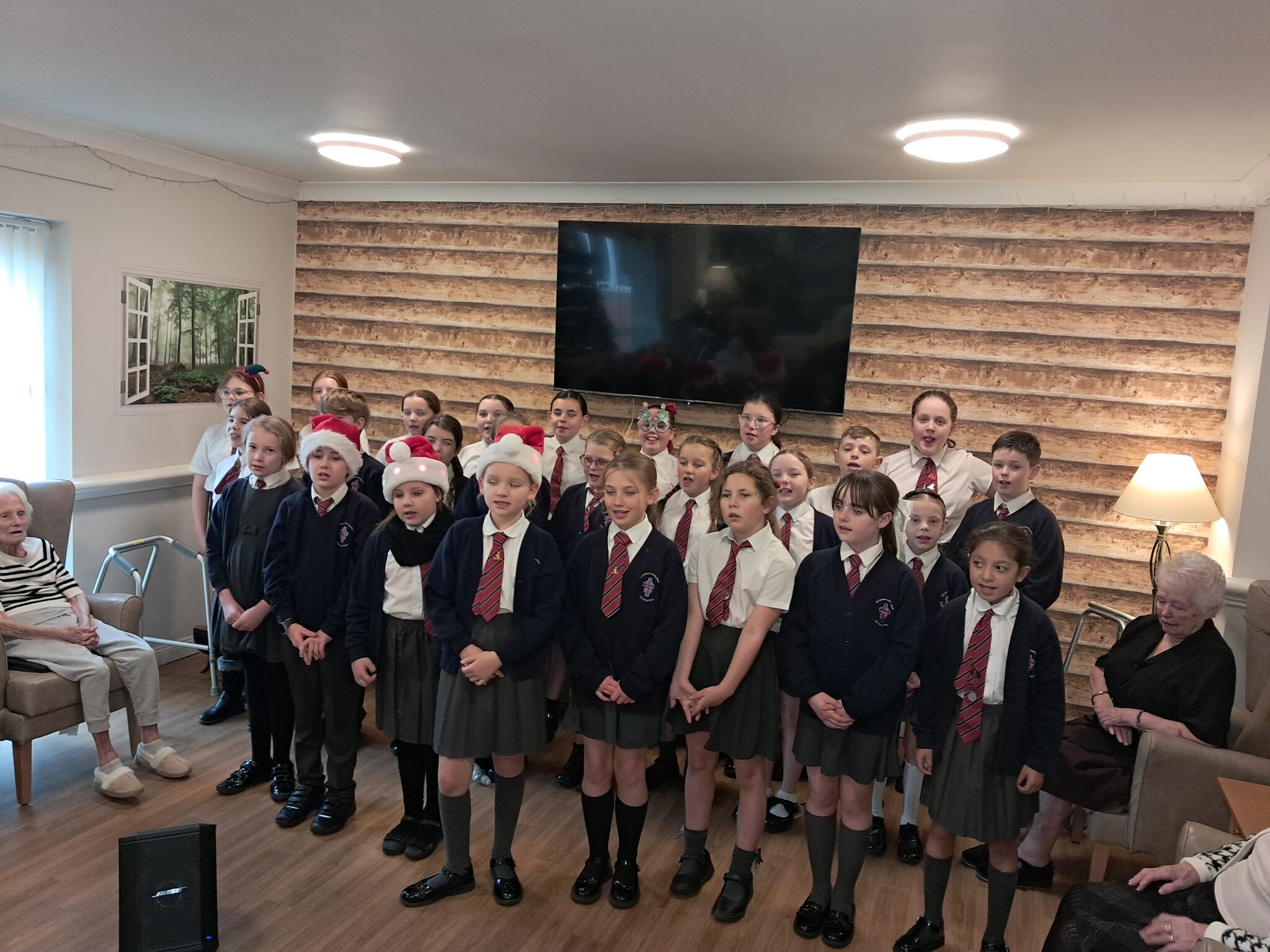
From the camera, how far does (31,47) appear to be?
3229 millimetres

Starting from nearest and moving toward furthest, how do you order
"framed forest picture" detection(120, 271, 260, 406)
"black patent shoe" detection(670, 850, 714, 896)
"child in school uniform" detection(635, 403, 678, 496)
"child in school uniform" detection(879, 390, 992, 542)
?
"black patent shoe" detection(670, 850, 714, 896) → "child in school uniform" detection(879, 390, 992, 542) → "child in school uniform" detection(635, 403, 678, 496) → "framed forest picture" detection(120, 271, 260, 406)

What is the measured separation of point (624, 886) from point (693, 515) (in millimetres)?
1301

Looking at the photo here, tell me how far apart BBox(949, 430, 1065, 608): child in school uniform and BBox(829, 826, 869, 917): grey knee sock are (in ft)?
4.13

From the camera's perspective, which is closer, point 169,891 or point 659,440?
point 169,891

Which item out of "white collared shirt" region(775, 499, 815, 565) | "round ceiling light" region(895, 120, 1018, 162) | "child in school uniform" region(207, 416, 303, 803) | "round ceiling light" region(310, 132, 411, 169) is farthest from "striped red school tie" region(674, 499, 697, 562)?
"round ceiling light" region(310, 132, 411, 169)

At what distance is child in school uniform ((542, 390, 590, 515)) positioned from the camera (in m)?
4.22

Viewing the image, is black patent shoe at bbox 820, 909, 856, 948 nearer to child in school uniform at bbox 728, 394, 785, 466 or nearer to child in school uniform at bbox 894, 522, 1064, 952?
child in school uniform at bbox 894, 522, 1064, 952

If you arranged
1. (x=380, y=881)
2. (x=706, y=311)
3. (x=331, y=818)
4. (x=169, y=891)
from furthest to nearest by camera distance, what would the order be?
(x=706, y=311), (x=331, y=818), (x=380, y=881), (x=169, y=891)

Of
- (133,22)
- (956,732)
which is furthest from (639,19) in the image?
(956,732)

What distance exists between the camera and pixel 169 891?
257cm

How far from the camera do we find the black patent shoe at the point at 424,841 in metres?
3.22

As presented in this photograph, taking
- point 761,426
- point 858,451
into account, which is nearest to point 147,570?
point 761,426

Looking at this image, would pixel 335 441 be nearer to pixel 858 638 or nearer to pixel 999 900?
pixel 858 638

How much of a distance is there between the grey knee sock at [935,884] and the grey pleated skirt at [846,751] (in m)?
0.29
